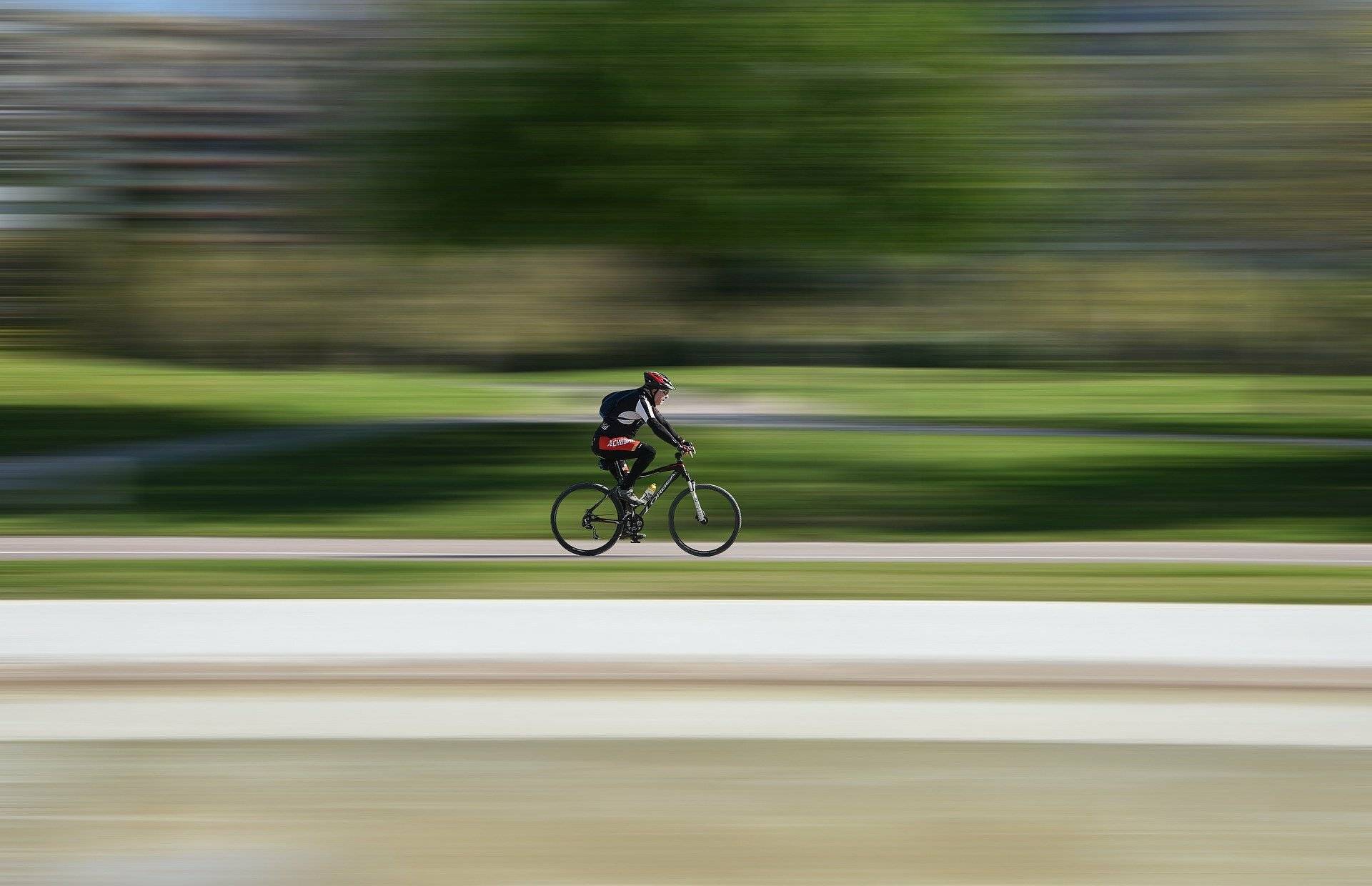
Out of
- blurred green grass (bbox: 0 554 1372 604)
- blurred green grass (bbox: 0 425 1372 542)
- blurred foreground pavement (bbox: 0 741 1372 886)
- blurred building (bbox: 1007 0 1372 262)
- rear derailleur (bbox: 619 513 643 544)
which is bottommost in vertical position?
blurred foreground pavement (bbox: 0 741 1372 886)

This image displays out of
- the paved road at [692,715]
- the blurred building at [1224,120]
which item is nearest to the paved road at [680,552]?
the paved road at [692,715]

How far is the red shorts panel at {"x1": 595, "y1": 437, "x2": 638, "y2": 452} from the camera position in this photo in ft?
37.0

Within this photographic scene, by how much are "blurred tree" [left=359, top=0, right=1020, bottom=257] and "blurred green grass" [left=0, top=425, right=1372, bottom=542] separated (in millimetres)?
2869

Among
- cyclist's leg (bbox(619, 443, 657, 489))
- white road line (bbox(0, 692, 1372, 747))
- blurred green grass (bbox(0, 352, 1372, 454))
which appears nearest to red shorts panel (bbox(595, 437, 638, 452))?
cyclist's leg (bbox(619, 443, 657, 489))

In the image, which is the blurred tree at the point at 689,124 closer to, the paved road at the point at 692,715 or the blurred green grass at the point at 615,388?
the blurred green grass at the point at 615,388

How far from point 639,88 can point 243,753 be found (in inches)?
490

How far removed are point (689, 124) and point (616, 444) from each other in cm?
710

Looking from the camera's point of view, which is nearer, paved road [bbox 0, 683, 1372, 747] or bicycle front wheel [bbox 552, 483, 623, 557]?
paved road [bbox 0, 683, 1372, 747]

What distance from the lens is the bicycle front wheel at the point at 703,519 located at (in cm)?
1192

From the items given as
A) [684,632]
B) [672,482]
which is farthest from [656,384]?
[684,632]

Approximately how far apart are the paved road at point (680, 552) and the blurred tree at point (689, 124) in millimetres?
5014

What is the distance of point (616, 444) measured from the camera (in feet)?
37.0

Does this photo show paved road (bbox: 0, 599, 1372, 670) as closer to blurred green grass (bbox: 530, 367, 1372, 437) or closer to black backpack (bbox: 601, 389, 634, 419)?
black backpack (bbox: 601, 389, 634, 419)

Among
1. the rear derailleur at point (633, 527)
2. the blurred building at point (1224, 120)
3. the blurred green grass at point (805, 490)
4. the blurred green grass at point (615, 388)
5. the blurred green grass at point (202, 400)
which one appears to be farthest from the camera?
the blurred green grass at point (615, 388)
